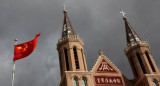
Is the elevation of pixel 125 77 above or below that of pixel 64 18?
below

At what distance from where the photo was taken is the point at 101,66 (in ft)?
108

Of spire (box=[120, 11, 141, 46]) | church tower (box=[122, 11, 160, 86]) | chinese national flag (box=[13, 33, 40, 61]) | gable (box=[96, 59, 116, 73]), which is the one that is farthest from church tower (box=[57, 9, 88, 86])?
chinese national flag (box=[13, 33, 40, 61])

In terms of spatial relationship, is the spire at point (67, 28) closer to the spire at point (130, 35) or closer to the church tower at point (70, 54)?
the church tower at point (70, 54)

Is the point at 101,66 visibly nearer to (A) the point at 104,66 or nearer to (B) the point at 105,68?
(A) the point at 104,66

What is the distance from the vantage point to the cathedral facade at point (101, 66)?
98.0 ft

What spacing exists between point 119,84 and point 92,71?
4.21 metres

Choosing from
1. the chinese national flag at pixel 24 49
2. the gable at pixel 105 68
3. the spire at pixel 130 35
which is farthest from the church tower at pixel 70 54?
the chinese national flag at pixel 24 49

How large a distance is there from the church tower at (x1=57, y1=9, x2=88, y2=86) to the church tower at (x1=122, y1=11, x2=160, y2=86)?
8220 millimetres

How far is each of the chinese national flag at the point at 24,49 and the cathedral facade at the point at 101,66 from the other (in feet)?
36.7

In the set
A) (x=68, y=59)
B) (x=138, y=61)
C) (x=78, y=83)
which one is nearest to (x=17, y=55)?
(x=78, y=83)

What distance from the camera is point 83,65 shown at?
3181 centimetres

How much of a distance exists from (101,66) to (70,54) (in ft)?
16.2

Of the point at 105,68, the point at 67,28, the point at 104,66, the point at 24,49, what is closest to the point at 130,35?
the point at 104,66

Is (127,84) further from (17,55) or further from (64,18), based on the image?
(17,55)
